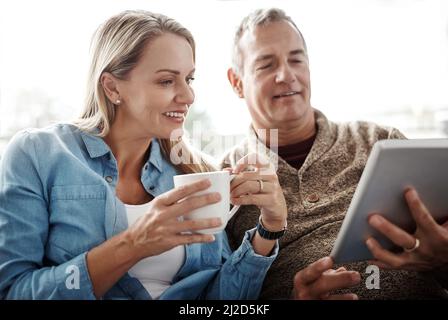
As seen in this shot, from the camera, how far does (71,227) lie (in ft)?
2.92

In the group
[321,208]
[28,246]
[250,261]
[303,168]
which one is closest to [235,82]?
[303,168]

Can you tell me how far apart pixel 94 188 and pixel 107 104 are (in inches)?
7.7

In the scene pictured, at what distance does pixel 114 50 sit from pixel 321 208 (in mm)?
587

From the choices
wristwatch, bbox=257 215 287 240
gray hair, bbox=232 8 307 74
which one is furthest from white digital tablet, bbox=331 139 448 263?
gray hair, bbox=232 8 307 74

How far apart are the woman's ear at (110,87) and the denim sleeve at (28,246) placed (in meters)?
0.21

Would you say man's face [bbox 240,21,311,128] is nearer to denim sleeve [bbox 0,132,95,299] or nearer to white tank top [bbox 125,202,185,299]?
white tank top [bbox 125,202,185,299]

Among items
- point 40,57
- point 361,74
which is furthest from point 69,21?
point 361,74

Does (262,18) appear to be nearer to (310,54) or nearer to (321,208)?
(310,54)

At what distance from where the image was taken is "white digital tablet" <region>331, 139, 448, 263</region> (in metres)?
0.74

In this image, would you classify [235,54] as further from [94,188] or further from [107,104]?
[94,188]

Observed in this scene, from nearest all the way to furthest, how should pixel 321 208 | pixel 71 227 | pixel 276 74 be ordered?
1. pixel 71 227
2. pixel 321 208
3. pixel 276 74

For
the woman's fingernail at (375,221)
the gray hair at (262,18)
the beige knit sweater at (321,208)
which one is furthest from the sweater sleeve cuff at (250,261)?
the gray hair at (262,18)

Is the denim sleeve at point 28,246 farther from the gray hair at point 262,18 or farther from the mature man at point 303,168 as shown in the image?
the gray hair at point 262,18
